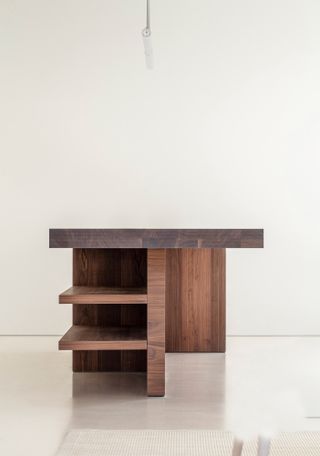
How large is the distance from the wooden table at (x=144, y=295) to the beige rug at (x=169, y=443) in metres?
0.45

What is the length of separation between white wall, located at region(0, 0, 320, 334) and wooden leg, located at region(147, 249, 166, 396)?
1.58 m

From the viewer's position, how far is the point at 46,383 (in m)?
2.85

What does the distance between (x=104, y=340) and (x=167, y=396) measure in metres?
0.38

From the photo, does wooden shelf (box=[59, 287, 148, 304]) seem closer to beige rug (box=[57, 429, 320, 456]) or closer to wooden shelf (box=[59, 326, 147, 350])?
wooden shelf (box=[59, 326, 147, 350])

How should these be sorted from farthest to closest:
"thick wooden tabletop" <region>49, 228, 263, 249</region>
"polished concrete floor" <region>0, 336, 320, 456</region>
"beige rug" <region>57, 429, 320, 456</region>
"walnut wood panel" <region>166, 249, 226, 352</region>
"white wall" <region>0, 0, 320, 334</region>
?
"white wall" <region>0, 0, 320, 334</region> → "walnut wood panel" <region>166, 249, 226, 352</region> → "thick wooden tabletop" <region>49, 228, 263, 249</region> → "polished concrete floor" <region>0, 336, 320, 456</region> → "beige rug" <region>57, 429, 320, 456</region>

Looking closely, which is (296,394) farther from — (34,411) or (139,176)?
(139,176)

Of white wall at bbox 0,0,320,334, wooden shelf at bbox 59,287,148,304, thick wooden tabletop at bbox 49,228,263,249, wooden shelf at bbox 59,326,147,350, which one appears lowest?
wooden shelf at bbox 59,326,147,350

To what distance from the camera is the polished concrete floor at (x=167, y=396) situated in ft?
7.30

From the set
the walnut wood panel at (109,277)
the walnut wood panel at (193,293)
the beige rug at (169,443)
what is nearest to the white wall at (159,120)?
the walnut wood panel at (193,293)

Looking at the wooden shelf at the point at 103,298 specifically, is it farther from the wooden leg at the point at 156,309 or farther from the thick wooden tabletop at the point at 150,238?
the thick wooden tabletop at the point at 150,238

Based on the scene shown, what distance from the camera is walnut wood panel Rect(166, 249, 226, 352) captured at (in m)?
3.44

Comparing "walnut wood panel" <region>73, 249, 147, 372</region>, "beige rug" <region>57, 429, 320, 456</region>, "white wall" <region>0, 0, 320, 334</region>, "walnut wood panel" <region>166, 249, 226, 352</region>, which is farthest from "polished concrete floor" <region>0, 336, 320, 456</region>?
"white wall" <region>0, 0, 320, 334</region>

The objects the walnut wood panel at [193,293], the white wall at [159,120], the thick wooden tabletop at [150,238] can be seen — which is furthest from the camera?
the white wall at [159,120]

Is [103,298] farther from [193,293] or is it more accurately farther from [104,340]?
[193,293]
